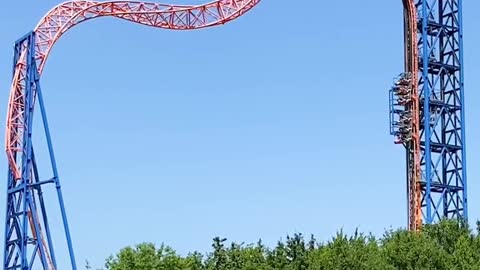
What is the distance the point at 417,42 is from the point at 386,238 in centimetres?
760

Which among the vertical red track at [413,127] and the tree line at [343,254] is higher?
the vertical red track at [413,127]

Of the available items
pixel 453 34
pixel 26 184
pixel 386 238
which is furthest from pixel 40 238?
pixel 453 34

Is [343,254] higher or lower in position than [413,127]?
lower

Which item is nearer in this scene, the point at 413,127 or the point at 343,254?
the point at 343,254

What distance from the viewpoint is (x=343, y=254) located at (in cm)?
2959

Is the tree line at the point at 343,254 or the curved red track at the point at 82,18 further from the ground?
the curved red track at the point at 82,18

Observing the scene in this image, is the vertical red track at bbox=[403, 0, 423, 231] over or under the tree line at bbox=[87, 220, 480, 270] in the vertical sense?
over

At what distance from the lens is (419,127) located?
3641 cm

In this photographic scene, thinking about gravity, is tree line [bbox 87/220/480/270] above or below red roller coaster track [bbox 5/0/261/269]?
below

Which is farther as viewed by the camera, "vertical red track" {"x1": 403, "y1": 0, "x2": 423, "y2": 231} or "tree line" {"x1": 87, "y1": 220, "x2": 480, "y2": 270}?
"vertical red track" {"x1": 403, "y1": 0, "x2": 423, "y2": 231}

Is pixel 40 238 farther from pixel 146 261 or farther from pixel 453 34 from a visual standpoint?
pixel 453 34

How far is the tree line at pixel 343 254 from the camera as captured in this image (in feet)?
96.5

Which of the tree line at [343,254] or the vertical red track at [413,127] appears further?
the vertical red track at [413,127]

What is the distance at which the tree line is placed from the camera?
29.4 meters
